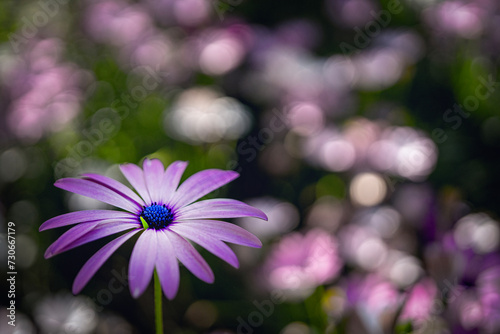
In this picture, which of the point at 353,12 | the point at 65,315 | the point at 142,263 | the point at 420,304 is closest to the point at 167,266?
the point at 142,263

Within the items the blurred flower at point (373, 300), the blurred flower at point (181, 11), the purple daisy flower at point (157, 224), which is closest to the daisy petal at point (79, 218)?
the purple daisy flower at point (157, 224)

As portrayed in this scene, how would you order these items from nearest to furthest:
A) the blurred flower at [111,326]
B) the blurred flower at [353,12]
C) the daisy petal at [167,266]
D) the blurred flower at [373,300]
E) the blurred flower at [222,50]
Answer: the daisy petal at [167,266]
the blurred flower at [373,300]
the blurred flower at [111,326]
the blurred flower at [222,50]
the blurred flower at [353,12]

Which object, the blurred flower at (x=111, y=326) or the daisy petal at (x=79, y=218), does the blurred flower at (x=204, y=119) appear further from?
the daisy petal at (x=79, y=218)

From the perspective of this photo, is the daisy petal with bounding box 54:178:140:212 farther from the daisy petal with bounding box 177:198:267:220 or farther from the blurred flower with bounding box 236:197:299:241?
the blurred flower with bounding box 236:197:299:241

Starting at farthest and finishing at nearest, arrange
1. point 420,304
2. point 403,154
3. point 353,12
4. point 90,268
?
point 353,12 → point 403,154 → point 420,304 → point 90,268

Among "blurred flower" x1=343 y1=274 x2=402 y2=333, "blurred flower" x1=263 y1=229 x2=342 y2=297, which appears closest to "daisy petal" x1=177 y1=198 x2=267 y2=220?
"blurred flower" x1=343 y1=274 x2=402 y2=333

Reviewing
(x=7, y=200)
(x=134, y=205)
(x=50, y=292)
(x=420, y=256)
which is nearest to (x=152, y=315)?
(x=50, y=292)

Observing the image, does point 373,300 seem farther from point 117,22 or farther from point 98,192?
point 117,22
